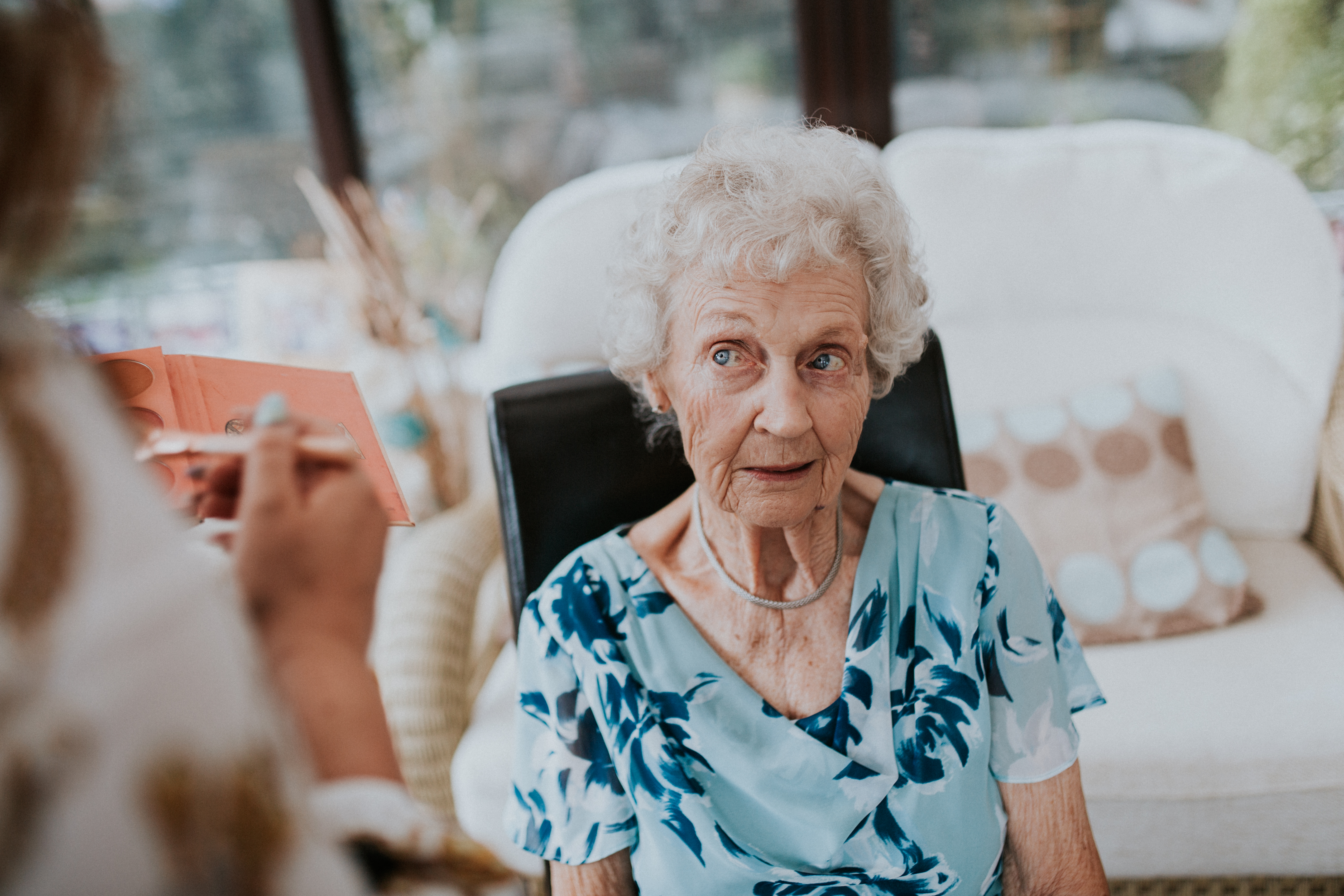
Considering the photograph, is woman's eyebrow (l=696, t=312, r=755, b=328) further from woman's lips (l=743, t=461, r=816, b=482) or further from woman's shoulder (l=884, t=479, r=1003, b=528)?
woman's shoulder (l=884, t=479, r=1003, b=528)

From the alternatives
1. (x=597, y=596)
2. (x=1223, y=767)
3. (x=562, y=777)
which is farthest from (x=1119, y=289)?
(x=562, y=777)

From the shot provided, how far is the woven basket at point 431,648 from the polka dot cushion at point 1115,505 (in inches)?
41.2

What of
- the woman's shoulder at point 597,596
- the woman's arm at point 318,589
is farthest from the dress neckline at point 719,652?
the woman's arm at point 318,589

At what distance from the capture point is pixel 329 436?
0.45 meters

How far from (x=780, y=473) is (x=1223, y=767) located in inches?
41.7

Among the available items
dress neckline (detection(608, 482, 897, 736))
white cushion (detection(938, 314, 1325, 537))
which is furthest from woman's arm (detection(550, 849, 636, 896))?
white cushion (detection(938, 314, 1325, 537))

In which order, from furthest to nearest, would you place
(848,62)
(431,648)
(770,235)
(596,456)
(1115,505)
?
(848,62) < (1115,505) < (431,648) < (596,456) < (770,235)

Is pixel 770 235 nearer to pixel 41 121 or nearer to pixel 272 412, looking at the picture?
pixel 272 412

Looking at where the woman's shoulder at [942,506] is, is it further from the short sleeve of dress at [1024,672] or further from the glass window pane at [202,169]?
the glass window pane at [202,169]

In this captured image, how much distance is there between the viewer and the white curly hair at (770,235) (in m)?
0.91

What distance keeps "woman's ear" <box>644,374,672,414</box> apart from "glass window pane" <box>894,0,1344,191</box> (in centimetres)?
197

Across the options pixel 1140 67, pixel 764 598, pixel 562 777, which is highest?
pixel 1140 67

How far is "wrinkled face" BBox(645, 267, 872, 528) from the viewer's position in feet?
2.98

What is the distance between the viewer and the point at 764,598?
105 cm
